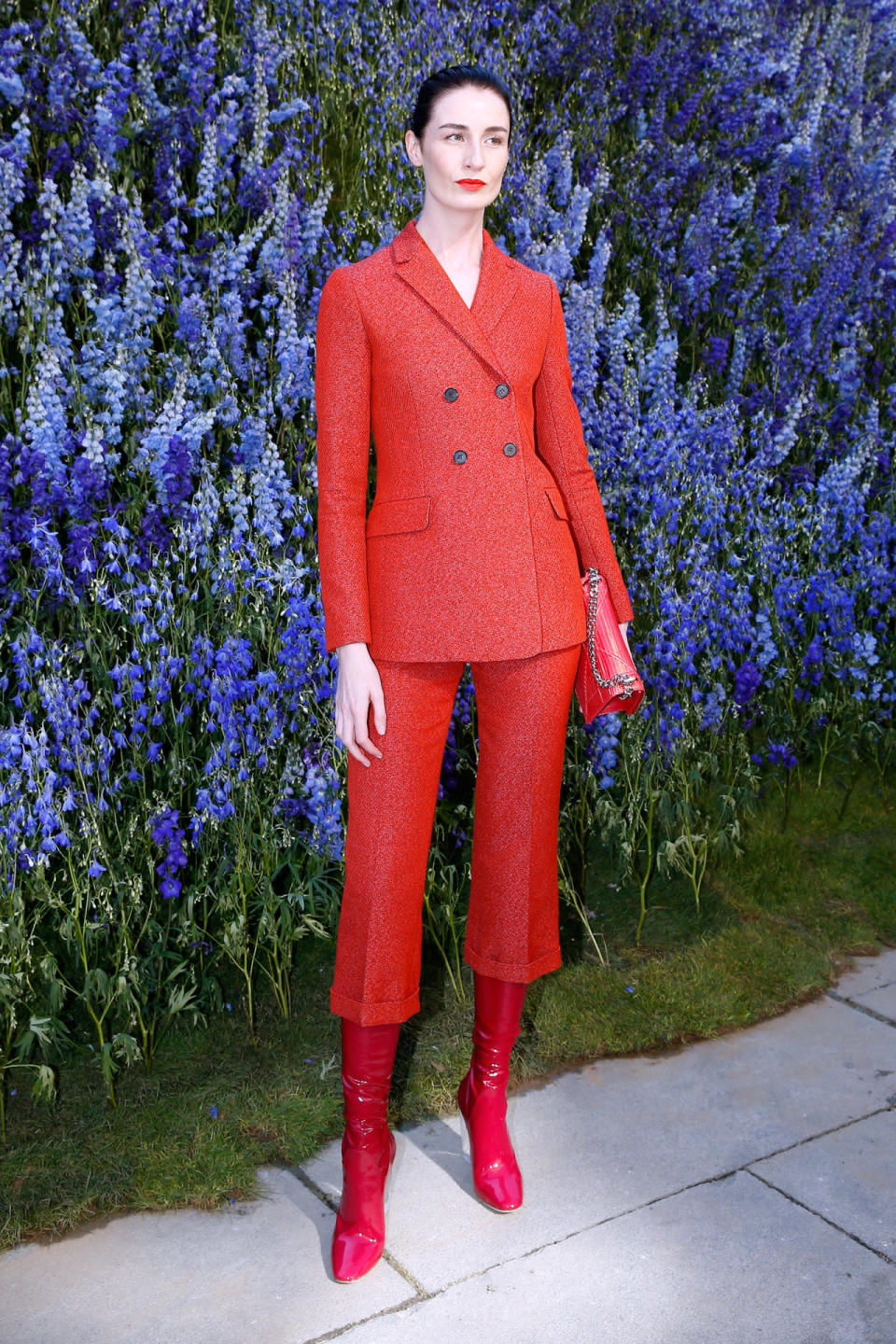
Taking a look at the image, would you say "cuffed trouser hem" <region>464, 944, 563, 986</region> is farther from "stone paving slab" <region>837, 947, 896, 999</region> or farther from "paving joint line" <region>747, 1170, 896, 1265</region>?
"stone paving slab" <region>837, 947, 896, 999</region>

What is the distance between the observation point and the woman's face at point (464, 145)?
6.71 ft

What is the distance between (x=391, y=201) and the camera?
152 inches

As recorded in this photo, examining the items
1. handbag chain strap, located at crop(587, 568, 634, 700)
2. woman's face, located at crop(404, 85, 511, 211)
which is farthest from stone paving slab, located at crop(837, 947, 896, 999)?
woman's face, located at crop(404, 85, 511, 211)

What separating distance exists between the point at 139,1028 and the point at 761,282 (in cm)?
343

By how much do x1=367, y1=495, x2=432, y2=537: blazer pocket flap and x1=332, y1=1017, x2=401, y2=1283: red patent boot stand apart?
89 centimetres

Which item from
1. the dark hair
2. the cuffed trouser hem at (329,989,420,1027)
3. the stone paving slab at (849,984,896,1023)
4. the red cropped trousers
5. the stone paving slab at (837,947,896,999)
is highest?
the dark hair

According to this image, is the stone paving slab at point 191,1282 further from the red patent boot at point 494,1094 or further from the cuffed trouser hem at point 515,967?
the cuffed trouser hem at point 515,967

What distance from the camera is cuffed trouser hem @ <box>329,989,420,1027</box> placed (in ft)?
7.47

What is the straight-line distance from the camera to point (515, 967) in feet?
7.93

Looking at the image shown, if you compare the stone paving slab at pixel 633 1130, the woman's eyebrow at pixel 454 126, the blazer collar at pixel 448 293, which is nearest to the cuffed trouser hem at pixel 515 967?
the stone paving slab at pixel 633 1130

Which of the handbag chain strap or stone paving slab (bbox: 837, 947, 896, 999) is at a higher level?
the handbag chain strap

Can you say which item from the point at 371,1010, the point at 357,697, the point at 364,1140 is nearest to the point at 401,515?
the point at 357,697

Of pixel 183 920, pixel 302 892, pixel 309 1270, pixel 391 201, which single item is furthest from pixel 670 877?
pixel 391 201

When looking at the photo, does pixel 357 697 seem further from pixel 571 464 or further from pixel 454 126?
pixel 454 126
